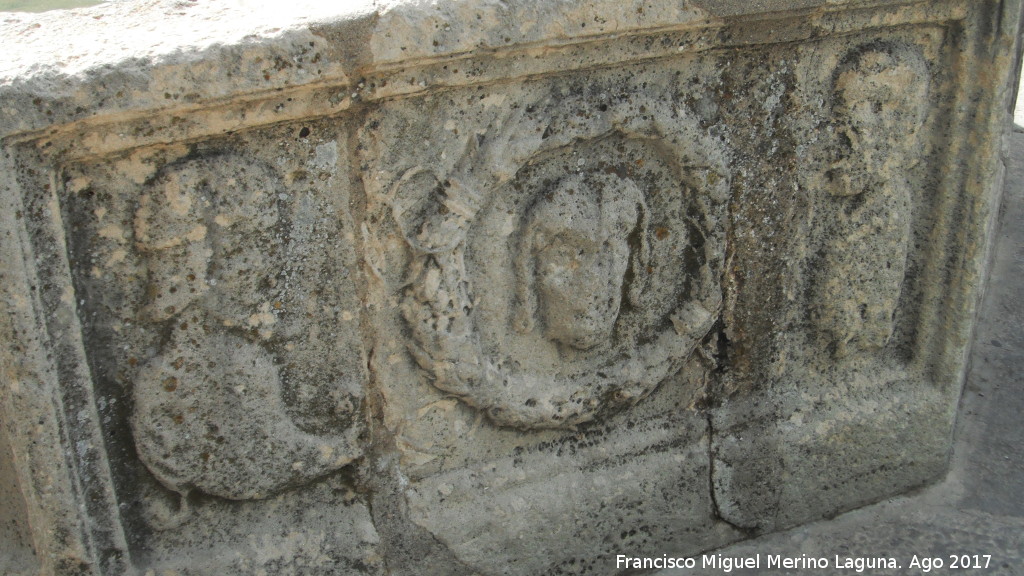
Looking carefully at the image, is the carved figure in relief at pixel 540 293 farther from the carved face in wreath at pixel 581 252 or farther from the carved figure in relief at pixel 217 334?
the carved figure in relief at pixel 217 334

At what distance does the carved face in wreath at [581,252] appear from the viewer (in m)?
2.00

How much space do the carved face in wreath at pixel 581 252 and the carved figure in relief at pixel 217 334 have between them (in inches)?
19.9

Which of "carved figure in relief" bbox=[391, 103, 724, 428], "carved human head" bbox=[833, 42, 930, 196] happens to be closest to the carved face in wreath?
"carved figure in relief" bbox=[391, 103, 724, 428]

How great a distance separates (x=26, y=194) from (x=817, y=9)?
4.93 feet

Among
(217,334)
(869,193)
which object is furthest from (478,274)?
(869,193)

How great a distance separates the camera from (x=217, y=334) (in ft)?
6.06

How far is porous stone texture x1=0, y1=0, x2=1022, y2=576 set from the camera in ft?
5.59

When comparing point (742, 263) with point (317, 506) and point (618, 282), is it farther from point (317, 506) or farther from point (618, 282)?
point (317, 506)

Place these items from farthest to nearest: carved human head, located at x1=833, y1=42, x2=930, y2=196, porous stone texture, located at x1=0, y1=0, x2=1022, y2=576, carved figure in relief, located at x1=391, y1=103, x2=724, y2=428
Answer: carved human head, located at x1=833, y1=42, x2=930, y2=196, carved figure in relief, located at x1=391, y1=103, x2=724, y2=428, porous stone texture, located at x1=0, y1=0, x2=1022, y2=576

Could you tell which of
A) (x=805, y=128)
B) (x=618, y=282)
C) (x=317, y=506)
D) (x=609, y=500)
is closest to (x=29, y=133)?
(x=317, y=506)

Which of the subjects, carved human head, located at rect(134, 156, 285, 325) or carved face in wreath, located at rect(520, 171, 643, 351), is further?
carved face in wreath, located at rect(520, 171, 643, 351)

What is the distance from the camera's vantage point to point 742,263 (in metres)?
2.25

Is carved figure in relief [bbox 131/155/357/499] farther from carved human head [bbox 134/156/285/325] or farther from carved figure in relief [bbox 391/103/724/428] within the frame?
carved figure in relief [bbox 391/103/724/428]

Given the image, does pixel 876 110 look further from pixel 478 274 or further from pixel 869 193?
pixel 478 274
